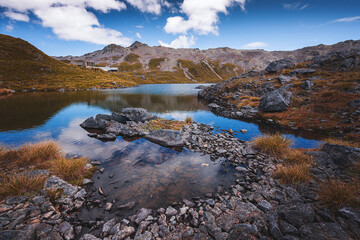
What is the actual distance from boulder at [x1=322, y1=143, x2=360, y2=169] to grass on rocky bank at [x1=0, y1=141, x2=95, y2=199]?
51.2ft

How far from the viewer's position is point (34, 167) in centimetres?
861

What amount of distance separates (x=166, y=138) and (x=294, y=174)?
1042 cm

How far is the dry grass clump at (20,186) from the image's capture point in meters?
6.11

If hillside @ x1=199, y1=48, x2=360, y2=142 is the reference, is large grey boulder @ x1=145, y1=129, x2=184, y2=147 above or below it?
below

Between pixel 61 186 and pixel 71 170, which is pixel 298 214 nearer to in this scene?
pixel 61 186

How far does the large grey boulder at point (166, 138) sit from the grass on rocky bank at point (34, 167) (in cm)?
639

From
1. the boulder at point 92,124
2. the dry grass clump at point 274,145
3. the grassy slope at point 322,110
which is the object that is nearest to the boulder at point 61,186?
the boulder at point 92,124

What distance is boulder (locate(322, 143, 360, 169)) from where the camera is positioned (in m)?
7.86

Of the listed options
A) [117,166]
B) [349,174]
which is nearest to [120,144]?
[117,166]

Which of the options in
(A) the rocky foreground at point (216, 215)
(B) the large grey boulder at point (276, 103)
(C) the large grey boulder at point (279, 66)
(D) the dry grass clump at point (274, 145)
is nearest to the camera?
(A) the rocky foreground at point (216, 215)

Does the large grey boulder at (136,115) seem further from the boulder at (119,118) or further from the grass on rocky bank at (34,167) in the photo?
the grass on rocky bank at (34,167)

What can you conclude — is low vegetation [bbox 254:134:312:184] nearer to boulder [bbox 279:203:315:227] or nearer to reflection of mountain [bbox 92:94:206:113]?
boulder [bbox 279:203:315:227]

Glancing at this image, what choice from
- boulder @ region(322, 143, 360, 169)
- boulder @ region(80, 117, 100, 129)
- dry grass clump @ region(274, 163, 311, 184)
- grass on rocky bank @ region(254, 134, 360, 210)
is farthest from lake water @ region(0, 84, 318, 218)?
boulder @ region(322, 143, 360, 169)

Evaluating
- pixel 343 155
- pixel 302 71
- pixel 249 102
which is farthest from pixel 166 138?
pixel 302 71
